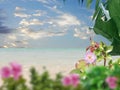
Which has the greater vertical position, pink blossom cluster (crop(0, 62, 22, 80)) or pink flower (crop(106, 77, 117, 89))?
pink blossom cluster (crop(0, 62, 22, 80))

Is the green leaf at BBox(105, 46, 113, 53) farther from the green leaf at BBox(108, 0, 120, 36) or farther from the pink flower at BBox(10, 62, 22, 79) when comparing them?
the pink flower at BBox(10, 62, 22, 79)

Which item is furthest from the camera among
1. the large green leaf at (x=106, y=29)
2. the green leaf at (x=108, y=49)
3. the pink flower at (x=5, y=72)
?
the large green leaf at (x=106, y=29)

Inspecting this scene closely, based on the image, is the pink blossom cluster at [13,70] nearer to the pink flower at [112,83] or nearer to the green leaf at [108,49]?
the pink flower at [112,83]

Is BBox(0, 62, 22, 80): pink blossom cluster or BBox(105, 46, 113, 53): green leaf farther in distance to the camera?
BBox(105, 46, 113, 53): green leaf

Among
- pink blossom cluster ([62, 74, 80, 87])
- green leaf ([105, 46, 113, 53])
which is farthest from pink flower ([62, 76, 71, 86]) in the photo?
green leaf ([105, 46, 113, 53])

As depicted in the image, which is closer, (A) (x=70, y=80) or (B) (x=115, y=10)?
(A) (x=70, y=80)

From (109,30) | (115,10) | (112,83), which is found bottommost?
(112,83)

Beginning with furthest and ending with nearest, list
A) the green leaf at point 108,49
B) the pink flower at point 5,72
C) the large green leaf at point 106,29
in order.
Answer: the large green leaf at point 106,29 < the green leaf at point 108,49 < the pink flower at point 5,72

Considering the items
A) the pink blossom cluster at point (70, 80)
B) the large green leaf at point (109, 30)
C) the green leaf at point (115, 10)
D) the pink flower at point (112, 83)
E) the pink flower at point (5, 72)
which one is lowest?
the pink flower at point (112, 83)

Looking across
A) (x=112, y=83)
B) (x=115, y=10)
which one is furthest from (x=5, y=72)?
(x=115, y=10)

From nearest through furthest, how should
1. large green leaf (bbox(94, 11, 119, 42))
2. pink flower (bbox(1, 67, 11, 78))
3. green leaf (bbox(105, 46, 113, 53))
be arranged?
pink flower (bbox(1, 67, 11, 78))
green leaf (bbox(105, 46, 113, 53))
large green leaf (bbox(94, 11, 119, 42))

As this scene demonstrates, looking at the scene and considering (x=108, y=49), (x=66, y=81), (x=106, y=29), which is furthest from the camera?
(x=106, y=29)

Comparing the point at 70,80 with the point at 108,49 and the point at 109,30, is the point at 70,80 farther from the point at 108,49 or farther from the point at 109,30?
the point at 109,30

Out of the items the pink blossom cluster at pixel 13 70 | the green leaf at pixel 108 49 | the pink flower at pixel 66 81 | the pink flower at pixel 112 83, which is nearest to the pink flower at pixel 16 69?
the pink blossom cluster at pixel 13 70
